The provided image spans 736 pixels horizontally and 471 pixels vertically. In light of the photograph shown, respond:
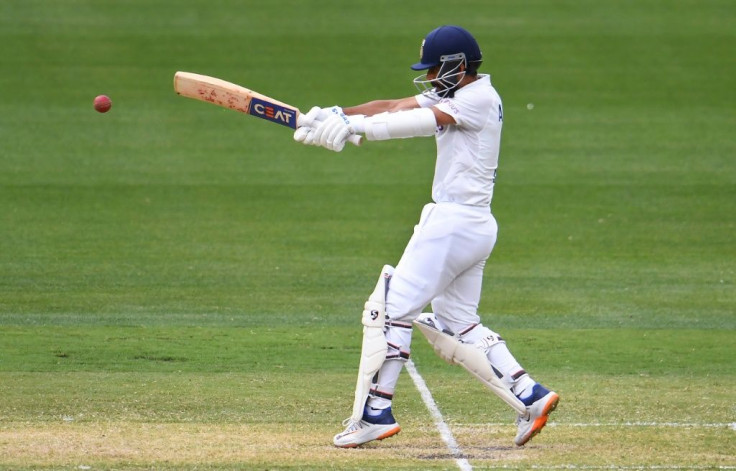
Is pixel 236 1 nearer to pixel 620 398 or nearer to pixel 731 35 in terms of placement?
pixel 731 35

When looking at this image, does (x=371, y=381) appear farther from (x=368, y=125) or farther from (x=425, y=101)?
(x=425, y=101)

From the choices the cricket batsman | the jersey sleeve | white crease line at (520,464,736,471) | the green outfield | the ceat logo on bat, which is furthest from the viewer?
the green outfield

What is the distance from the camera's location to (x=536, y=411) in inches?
278

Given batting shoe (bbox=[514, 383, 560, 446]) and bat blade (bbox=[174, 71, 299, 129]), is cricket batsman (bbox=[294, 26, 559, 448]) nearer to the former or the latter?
batting shoe (bbox=[514, 383, 560, 446])

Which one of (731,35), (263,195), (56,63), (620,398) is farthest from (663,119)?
(620,398)

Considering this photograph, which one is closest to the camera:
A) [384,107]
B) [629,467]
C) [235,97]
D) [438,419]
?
[629,467]

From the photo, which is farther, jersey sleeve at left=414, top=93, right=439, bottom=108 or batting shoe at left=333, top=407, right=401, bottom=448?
jersey sleeve at left=414, top=93, right=439, bottom=108

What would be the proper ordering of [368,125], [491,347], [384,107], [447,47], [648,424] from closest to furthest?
[368,125], [447,47], [491,347], [384,107], [648,424]

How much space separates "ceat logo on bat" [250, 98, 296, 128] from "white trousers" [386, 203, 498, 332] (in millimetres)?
912

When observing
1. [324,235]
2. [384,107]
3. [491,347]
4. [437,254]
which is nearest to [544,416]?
[491,347]

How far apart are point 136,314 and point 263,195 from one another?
5389mm

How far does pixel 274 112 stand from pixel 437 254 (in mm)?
1223

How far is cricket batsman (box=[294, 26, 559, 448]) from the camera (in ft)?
23.0

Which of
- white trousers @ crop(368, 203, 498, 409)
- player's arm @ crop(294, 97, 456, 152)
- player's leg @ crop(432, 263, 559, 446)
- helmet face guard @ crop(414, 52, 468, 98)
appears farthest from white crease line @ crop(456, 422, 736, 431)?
helmet face guard @ crop(414, 52, 468, 98)
